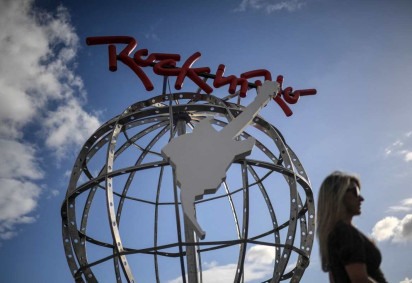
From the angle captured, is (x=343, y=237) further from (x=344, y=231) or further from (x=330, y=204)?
(x=330, y=204)

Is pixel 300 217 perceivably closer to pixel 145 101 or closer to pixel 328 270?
pixel 145 101

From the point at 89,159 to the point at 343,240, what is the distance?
6971 millimetres

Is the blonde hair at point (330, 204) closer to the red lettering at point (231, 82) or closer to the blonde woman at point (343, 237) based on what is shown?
the blonde woman at point (343, 237)

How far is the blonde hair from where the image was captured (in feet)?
Answer: 8.95

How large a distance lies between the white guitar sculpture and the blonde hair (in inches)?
142

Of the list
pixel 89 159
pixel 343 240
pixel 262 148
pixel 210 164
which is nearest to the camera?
pixel 343 240

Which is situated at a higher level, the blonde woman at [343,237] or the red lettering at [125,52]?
the red lettering at [125,52]

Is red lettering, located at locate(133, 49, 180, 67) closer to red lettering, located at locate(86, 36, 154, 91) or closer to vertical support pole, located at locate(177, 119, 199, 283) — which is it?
red lettering, located at locate(86, 36, 154, 91)

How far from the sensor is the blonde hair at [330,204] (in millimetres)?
2729

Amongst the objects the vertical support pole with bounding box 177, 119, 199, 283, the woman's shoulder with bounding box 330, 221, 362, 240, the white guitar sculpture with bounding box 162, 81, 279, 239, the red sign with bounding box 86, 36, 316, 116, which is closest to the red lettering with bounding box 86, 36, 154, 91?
the red sign with bounding box 86, 36, 316, 116

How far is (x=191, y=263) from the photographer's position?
8.03 meters

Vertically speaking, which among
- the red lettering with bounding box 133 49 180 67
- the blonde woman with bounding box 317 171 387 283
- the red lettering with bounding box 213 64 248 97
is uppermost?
the red lettering with bounding box 133 49 180 67

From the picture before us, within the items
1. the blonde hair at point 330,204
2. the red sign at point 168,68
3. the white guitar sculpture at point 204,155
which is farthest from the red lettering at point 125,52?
the blonde hair at point 330,204

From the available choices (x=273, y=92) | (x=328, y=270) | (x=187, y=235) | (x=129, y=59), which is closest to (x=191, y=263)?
(x=187, y=235)
